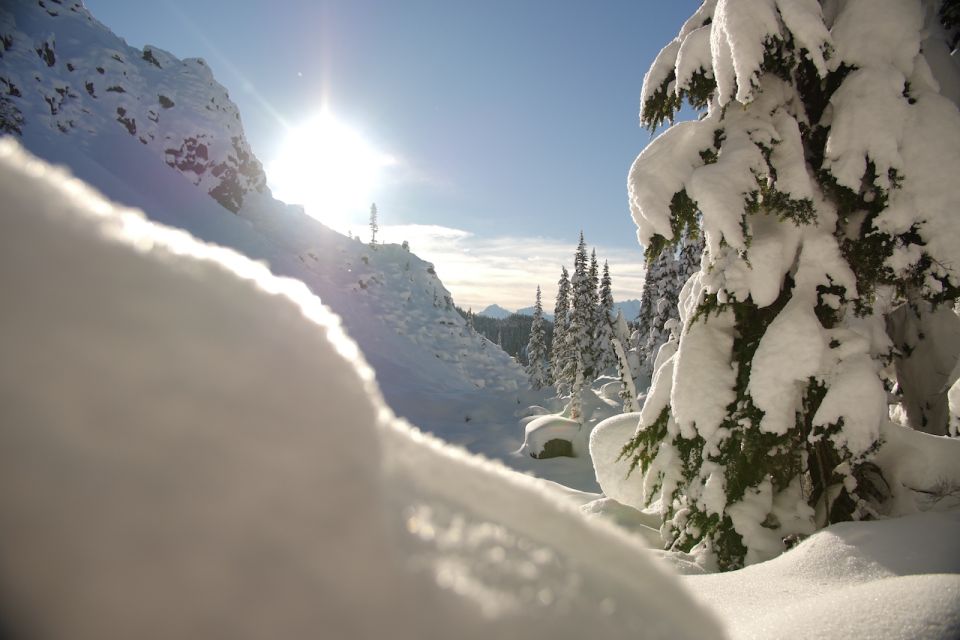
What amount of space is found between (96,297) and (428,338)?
207 feet

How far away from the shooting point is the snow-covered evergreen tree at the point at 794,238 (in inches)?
176

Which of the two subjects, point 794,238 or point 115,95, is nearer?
point 794,238

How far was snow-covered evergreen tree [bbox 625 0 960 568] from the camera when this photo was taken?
4.48 meters

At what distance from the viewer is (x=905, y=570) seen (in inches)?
120

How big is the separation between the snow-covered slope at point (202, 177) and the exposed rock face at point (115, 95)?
0.14 metres

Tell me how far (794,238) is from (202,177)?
67.4 m

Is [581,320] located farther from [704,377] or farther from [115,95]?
[115,95]

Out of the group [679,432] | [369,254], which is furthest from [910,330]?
[369,254]

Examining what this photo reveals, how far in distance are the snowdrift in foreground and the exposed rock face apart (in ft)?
160

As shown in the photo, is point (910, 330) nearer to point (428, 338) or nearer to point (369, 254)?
point (428, 338)

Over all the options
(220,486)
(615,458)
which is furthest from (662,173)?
(220,486)

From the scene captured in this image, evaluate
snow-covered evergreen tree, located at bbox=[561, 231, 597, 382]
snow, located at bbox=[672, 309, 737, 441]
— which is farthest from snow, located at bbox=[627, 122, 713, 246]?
snow-covered evergreen tree, located at bbox=[561, 231, 597, 382]

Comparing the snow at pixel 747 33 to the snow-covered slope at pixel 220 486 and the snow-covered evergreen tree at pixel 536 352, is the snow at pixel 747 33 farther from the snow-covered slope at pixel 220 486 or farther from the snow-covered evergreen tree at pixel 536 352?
the snow-covered evergreen tree at pixel 536 352

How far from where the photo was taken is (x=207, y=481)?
61 centimetres
